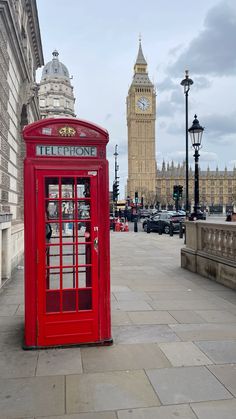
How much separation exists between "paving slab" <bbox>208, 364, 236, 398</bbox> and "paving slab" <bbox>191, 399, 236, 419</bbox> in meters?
0.21

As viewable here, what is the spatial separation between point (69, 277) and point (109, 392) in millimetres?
1561

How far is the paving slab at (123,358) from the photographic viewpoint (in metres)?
4.04

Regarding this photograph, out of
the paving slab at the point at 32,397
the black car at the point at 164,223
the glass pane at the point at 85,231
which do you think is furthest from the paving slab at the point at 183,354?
the black car at the point at 164,223

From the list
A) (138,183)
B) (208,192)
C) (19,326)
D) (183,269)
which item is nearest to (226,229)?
(183,269)

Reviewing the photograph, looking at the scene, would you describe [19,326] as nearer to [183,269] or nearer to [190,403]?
[190,403]

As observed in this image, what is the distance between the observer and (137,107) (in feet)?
512

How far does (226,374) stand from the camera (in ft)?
12.7

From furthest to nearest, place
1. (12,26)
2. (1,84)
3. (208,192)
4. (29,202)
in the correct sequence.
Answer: (208,192)
(12,26)
(1,84)
(29,202)

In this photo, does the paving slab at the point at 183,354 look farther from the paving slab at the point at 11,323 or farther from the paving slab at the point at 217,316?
the paving slab at the point at 11,323

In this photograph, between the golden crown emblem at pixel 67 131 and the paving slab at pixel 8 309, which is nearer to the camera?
the golden crown emblem at pixel 67 131

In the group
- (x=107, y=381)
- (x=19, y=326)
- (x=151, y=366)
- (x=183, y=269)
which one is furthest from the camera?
(x=183, y=269)

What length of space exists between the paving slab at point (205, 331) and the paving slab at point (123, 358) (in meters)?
0.60

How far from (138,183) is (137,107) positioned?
3057 cm

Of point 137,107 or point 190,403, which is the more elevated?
point 137,107
